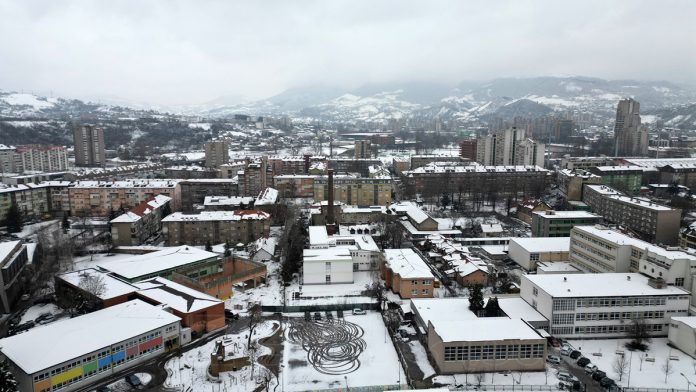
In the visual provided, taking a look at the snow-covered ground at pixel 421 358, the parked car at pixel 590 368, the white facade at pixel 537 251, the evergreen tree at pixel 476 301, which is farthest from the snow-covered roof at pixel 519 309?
the white facade at pixel 537 251

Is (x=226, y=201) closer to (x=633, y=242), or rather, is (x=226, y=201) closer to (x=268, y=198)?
(x=268, y=198)

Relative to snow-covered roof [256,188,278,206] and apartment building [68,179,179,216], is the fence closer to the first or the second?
snow-covered roof [256,188,278,206]

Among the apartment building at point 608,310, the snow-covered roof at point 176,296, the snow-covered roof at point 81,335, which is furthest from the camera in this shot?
the snow-covered roof at point 176,296

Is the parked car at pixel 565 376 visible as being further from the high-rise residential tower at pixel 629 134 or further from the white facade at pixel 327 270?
the high-rise residential tower at pixel 629 134

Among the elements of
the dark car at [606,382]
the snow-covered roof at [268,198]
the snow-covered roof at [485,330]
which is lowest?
the dark car at [606,382]

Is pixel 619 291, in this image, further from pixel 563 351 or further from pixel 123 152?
pixel 123 152

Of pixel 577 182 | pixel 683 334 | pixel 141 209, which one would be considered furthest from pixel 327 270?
pixel 577 182

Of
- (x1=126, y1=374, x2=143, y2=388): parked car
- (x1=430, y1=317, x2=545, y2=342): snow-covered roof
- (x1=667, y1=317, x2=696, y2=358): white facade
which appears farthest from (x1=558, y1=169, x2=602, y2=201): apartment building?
(x1=126, y1=374, x2=143, y2=388): parked car

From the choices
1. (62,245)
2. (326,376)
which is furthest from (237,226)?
(326,376)
